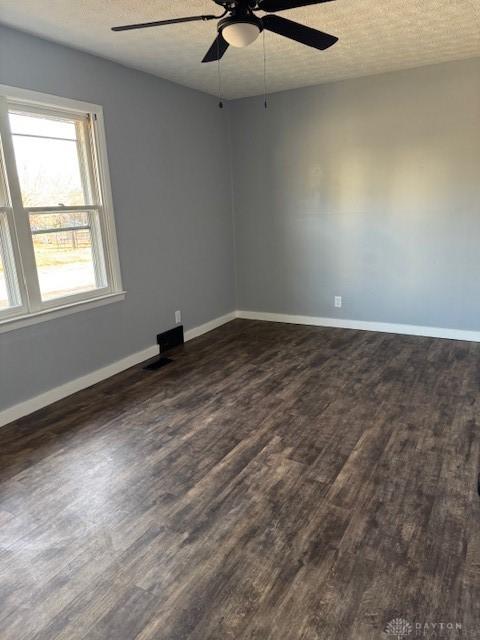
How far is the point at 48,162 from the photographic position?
10.7ft

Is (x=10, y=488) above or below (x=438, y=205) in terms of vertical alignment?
below

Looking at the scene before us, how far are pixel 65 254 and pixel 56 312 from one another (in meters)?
0.48

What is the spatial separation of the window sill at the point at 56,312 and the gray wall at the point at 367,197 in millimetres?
2225

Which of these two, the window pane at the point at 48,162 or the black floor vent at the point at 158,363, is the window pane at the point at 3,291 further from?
the black floor vent at the point at 158,363

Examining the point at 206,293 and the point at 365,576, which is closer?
the point at 365,576

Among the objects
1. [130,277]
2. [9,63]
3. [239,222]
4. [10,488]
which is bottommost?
[10,488]

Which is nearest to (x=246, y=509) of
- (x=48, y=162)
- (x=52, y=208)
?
(x=52, y=208)

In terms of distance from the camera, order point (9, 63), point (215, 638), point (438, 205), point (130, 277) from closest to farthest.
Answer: point (215, 638) → point (9, 63) → point (130, 277) → point (438, 205)

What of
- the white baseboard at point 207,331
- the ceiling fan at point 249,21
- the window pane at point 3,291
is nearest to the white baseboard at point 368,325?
the white baseboard at point 207,331

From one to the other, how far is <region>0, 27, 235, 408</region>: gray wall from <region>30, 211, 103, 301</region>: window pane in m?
0.25

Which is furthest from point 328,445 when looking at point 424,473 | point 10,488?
point 10,488

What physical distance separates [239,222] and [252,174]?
60 cm

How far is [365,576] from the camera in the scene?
171cm

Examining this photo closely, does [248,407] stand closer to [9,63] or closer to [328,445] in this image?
[328,445]
